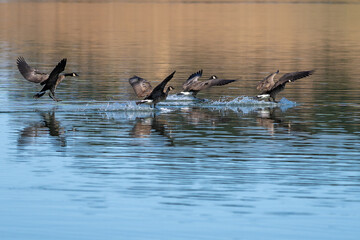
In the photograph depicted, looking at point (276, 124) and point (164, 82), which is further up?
point (164, 82)

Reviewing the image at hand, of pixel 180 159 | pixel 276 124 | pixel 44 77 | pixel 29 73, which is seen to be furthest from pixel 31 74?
pixel 180 159

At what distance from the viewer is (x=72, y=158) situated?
2177cm

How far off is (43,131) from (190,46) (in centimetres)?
4324

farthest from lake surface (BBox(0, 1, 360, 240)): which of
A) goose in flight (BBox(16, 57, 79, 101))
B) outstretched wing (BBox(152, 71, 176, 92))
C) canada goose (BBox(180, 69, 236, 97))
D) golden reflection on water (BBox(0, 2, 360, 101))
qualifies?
outstretched wing (BBox(152, 71, 176, 92))

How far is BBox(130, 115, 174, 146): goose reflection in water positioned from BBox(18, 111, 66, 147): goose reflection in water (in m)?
2.09

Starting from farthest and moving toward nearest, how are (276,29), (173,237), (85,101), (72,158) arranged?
(276,29) → (85,101) → (72,158) → (173,237)

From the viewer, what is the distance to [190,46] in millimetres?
69000

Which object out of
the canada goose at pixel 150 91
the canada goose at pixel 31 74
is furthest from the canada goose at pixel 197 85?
the canada goose at pixel 31 74

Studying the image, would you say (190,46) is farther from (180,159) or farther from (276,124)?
(180,159)

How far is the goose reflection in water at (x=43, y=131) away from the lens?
80.5 ft

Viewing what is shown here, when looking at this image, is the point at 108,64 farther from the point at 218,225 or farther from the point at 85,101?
the point at 218,225

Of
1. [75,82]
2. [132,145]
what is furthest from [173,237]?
[75,82]

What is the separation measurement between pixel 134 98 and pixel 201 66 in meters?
16.7

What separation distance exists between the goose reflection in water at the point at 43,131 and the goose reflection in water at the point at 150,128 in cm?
209
